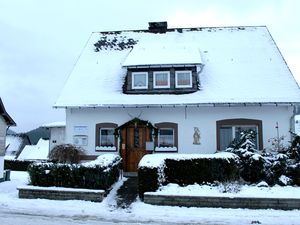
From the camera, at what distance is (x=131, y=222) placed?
376 inches

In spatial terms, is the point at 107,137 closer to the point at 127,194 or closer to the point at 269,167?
the point at 127,194

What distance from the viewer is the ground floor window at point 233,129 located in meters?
16.9

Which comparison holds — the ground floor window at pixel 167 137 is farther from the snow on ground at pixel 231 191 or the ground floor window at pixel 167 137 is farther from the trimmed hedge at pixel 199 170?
the snow on ground at pixel 231 191

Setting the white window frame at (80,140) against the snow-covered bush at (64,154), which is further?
the white window frame at (80,140)

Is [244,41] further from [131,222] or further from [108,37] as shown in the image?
[131,222]

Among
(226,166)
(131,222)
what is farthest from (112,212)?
(226,166)

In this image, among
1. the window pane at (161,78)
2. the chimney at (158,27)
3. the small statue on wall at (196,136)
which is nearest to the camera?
the small statue on wall at (196,136)

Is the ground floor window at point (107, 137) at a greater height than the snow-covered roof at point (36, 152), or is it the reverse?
the ground floor window at point (107, 137)

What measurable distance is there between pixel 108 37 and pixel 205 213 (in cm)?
1514

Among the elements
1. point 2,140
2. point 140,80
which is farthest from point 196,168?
point 2,140

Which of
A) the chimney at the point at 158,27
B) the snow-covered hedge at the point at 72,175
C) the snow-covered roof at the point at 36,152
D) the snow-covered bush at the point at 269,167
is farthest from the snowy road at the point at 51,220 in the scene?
the snow-covered roof at the point at 36,152

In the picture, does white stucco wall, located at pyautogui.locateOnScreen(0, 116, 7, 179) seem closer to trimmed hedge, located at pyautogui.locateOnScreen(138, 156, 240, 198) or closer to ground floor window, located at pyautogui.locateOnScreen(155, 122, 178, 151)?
ground floor window, located at pyautogui.locateOnScreen(155, 122, 178, 151)

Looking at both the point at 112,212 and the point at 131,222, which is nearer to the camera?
the point at 131,222

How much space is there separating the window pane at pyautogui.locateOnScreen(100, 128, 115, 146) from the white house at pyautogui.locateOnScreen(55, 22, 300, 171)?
0.12ft
